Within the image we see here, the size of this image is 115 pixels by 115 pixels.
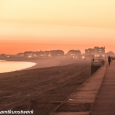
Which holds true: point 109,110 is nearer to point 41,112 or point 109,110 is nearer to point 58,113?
point 58,113

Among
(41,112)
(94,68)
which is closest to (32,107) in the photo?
(41,112)

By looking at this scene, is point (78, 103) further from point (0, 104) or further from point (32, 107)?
point (0, 104)

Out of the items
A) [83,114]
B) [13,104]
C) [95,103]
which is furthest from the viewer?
[13,104]

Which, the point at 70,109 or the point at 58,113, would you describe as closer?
the point at 58,113

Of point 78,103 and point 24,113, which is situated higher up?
point 78,103

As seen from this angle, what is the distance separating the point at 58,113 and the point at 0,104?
10.8 metres

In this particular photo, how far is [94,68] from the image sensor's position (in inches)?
1304

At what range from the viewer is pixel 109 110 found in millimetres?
7246

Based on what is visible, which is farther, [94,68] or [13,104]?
[94,68]

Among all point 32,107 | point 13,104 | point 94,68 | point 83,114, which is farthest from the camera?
point 94,68

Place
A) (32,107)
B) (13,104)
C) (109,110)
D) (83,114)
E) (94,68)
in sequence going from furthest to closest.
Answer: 1. (94,68)
2. (13,104)
3. (32,107)
4. (109,110)
5. (83,114)

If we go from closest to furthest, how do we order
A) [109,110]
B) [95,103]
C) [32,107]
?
Result: [109,110]
[95,103]
[32,107]

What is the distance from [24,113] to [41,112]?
38.1 inches

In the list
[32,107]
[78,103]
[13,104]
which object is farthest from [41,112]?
[78,103]
